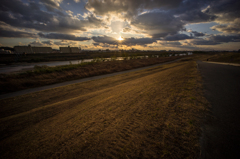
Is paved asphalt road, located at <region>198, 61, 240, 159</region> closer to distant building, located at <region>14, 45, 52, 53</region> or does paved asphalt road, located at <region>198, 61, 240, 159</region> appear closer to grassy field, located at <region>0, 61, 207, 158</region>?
A: grassy field, located at <region>0, 61, 207, 158</region>

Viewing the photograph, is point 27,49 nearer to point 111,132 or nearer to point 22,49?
point 22,49

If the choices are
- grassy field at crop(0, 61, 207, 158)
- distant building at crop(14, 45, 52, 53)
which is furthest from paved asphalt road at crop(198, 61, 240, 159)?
distant building at crop(14, 45, 52, 53)

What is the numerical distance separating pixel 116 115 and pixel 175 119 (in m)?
2.35

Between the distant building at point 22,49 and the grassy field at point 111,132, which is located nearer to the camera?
the grassy field at point 111,132

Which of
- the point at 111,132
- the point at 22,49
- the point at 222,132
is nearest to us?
the point at 222,132

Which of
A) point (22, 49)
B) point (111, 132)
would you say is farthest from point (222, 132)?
point (22, 49)

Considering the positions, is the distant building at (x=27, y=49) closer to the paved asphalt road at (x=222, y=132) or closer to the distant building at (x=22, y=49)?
the distant building at (x=22, y=49)

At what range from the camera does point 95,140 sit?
2848mm

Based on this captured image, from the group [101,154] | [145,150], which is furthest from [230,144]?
[101,154]

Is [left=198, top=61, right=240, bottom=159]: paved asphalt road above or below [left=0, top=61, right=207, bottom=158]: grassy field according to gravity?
above

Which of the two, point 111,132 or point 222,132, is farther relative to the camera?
point 111,132

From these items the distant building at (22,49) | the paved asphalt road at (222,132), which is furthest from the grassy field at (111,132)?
the distant building at (22,49)

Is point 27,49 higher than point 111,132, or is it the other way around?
point 27,49

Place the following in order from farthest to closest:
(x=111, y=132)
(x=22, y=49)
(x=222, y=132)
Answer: (x=22, y=49)
(x=111, y=132)
(x=222, y=132)
